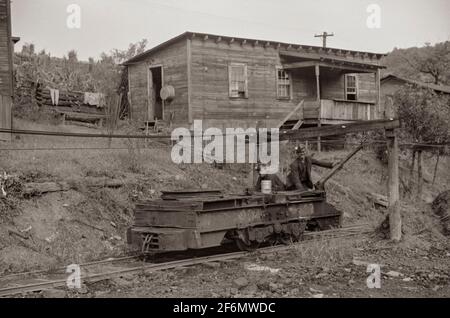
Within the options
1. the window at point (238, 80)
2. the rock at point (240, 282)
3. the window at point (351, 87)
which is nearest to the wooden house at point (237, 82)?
the window at point (238, 80)

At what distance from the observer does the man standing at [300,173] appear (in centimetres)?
1456

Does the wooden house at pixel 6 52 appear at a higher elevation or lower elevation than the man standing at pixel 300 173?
higher

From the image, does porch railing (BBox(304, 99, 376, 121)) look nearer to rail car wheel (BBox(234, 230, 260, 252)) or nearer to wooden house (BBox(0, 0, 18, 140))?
wooden house (BBox(0, 0, 18, 140))

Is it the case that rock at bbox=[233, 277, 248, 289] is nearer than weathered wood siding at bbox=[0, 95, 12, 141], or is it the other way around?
rock at bbox=[233, 277, 248, 289]

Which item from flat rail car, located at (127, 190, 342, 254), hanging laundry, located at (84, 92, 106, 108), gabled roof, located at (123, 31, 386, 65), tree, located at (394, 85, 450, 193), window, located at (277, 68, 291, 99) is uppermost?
gabled roof, located at (123, 31, 386, 65)

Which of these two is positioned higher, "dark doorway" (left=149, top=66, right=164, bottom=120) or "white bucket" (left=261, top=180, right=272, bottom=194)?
"dark doorway" (left=149, top=66, right=164, bottom=120)

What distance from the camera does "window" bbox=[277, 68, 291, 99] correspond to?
27.0 meters

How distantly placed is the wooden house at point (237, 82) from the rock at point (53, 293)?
15546 mm

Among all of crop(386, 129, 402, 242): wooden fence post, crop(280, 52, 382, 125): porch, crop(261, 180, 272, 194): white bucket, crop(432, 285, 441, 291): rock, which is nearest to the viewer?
crop(432, 285, 441, 291): rock

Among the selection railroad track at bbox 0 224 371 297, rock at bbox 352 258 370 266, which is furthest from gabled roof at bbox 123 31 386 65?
rock at bbox 352 258 370 266

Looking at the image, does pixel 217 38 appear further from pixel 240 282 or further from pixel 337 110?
pixel 240 282

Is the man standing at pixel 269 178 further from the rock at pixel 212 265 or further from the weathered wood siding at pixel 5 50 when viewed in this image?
the weathered wood siding at pixel 5 50

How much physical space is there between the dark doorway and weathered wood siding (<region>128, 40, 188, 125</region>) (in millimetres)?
273

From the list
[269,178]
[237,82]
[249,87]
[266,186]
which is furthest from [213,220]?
[249,87]
